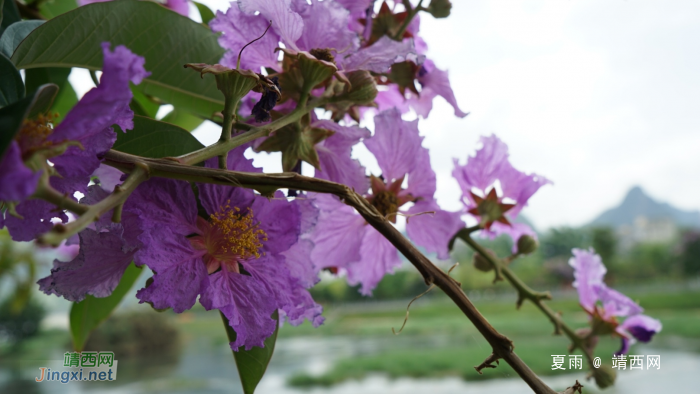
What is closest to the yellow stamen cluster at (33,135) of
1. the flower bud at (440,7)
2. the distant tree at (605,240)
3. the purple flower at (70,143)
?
the purple flower at (70,143)

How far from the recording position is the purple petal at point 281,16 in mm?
188

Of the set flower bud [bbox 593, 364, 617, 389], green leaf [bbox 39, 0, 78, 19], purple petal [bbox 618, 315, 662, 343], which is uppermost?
green leaf [bbox 39, 0, 78, 19]

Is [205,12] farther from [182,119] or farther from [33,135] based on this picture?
[33,135]

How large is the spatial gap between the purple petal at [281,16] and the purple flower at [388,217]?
2.9 inches

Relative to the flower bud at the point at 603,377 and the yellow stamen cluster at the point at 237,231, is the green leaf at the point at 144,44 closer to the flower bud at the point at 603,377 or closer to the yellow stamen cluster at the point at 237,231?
the yellow stamen cluster at the point at 237,231

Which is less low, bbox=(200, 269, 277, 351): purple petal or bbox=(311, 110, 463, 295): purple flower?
bbox=(311, 110, 463, 295): purple flower

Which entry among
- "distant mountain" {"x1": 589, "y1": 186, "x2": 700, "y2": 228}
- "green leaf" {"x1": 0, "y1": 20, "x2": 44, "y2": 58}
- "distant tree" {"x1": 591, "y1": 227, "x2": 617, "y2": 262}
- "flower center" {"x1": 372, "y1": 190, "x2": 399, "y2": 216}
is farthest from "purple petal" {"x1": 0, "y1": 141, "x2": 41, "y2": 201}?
"distant mountain" {"x1": 589, "y1": 186, "x2": 700, "y2": 228}

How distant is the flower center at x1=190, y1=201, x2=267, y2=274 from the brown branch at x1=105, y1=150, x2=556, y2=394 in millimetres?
41

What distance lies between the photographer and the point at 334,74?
0.19m

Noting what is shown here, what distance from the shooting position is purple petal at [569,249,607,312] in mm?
386

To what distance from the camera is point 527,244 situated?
0.35 m

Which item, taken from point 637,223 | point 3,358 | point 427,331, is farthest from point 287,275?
point 637,223

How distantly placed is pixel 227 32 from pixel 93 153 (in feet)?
0.29

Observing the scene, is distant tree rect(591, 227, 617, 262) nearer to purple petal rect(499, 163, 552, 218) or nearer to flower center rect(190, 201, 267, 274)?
purple petal rect(499, 163, 552, 218)
